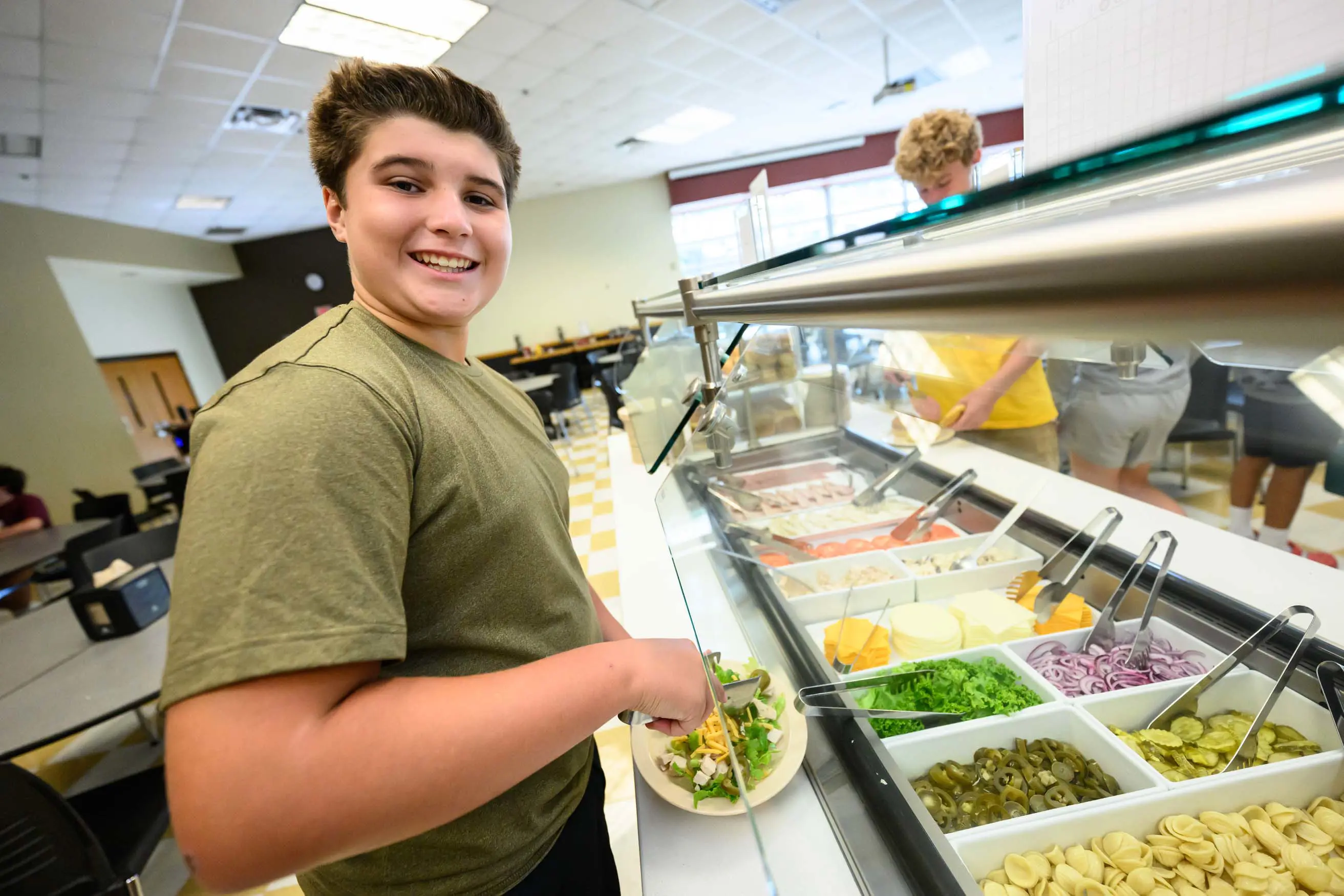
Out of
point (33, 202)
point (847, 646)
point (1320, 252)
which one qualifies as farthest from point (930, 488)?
point (33, 202)

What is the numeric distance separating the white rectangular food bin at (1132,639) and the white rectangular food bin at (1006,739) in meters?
0.06

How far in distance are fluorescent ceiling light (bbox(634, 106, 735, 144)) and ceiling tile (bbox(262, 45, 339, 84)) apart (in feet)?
14.6

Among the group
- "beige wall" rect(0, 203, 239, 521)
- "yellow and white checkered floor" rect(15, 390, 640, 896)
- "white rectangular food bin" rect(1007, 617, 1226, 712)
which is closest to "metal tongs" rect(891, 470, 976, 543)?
"white rectangular food bin" rect(1007, 617, 1226, 712)

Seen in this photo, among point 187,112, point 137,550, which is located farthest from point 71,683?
point 187,112

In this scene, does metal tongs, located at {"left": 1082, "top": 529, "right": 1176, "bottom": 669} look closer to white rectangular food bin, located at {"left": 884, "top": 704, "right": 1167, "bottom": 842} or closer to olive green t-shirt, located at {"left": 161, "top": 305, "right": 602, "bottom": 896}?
white rectangular food bin, located at {"left": 884, "top": 704, "right": 1167, "bottom": 842}

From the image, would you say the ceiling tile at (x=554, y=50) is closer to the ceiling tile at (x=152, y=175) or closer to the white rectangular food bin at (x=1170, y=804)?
the ceiling tile at (x=152, y=175)

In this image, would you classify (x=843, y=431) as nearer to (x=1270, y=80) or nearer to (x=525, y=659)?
(x=525, y=659)

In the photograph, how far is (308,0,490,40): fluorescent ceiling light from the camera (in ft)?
13.5

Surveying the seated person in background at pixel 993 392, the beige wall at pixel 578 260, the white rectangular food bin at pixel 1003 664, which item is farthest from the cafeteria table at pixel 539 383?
the white rectangular food bin at pixel 1003 664

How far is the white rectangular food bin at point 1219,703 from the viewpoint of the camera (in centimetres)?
78

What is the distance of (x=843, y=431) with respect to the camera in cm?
188

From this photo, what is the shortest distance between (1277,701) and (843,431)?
1189 mm

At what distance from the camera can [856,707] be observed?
902 mm

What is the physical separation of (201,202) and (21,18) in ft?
15.2
